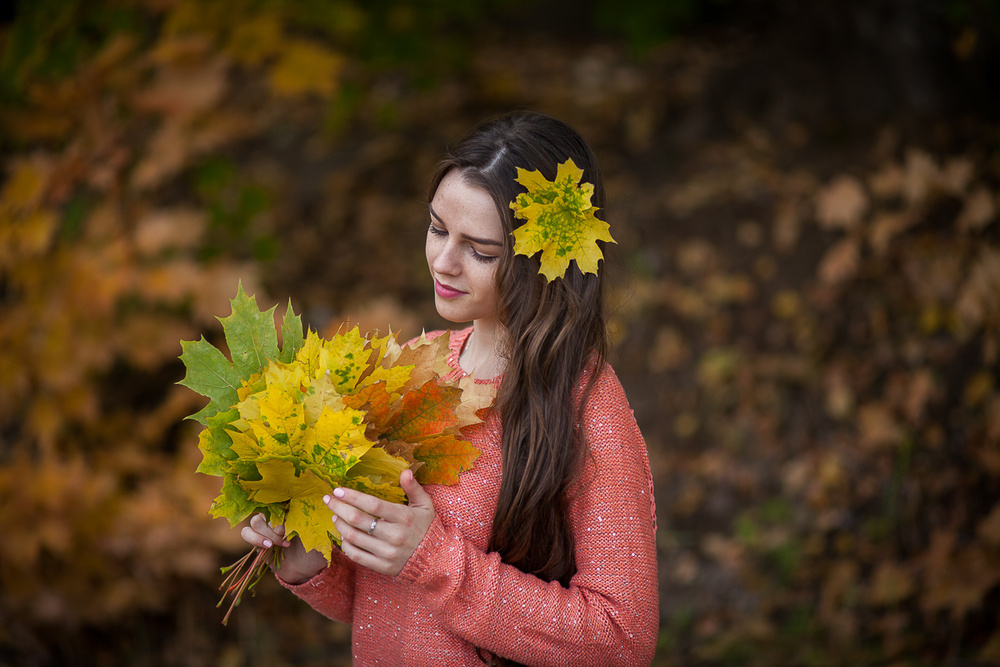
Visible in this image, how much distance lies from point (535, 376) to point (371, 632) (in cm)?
61

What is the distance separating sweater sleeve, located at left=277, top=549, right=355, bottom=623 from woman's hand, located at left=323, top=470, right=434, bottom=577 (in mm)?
287

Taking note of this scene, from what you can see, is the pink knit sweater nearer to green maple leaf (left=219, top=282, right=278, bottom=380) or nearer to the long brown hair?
the long brown hair

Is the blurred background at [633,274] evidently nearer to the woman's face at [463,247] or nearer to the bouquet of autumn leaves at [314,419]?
the woman's face at [463,247]

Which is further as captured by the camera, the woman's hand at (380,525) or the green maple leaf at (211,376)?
the green maple leaf at (211,376)

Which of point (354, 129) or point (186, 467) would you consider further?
point (354, 129)

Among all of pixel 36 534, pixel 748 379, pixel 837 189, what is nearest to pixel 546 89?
pixel 837 189

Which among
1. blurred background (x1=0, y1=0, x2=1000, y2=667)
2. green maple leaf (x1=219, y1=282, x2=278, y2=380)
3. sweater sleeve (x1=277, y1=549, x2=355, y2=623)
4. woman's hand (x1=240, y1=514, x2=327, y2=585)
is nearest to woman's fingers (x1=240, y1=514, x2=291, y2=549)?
woman's hand (x1=240, y1=514, x2=327, y2=585)

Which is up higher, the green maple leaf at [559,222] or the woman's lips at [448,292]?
the green maple leaf at [559,222]

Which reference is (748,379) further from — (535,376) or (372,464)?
(372,464)

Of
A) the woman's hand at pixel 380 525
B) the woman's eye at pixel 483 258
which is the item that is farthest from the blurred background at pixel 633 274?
the woman's hand at pixel 380 525

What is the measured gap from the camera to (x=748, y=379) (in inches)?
168

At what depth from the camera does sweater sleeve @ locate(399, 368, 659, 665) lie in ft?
4.43

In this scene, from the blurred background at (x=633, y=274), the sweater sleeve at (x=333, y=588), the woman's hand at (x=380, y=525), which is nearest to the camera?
the woman's hand at (x=380, y=525)

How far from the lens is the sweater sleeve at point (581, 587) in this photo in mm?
1352
